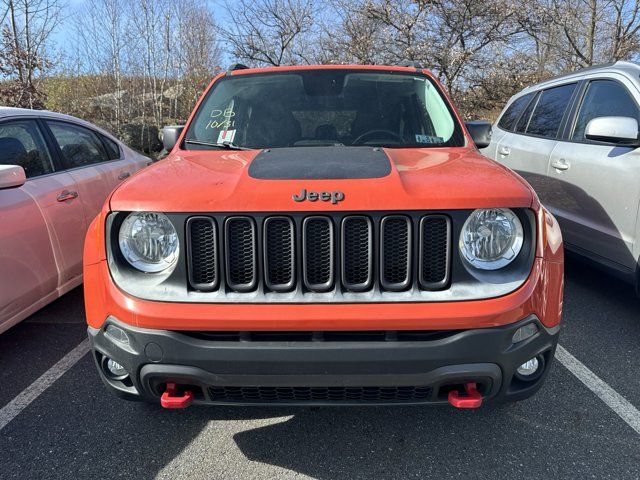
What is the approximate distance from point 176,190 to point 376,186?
0.83 m

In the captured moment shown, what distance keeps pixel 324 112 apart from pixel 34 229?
2.11 m

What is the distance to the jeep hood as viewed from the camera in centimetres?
195

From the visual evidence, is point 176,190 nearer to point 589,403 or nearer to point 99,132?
point 589,403

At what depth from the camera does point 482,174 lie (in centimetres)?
224

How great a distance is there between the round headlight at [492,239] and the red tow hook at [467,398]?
50 cm

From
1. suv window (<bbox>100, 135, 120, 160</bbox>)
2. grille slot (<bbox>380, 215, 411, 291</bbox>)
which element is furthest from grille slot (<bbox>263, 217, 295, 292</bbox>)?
suv window (<bbox>100, 135, 120, 160</bbox>)

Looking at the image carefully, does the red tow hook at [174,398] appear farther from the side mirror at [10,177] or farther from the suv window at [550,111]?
the suv window at [550,111]

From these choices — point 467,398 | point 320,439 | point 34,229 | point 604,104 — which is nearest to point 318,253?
point 467,398

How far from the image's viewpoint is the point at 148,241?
2062mm

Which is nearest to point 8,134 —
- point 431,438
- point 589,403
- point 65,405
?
point 65,405

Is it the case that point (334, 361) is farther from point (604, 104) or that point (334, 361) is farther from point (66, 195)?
point (604, 104)

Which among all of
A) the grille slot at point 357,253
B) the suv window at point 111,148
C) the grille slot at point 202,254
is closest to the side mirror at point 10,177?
the grille slot at point 202,254

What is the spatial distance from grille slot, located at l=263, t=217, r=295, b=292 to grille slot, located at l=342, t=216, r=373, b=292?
0.21 metres

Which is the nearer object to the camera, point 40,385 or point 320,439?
point 320,439
